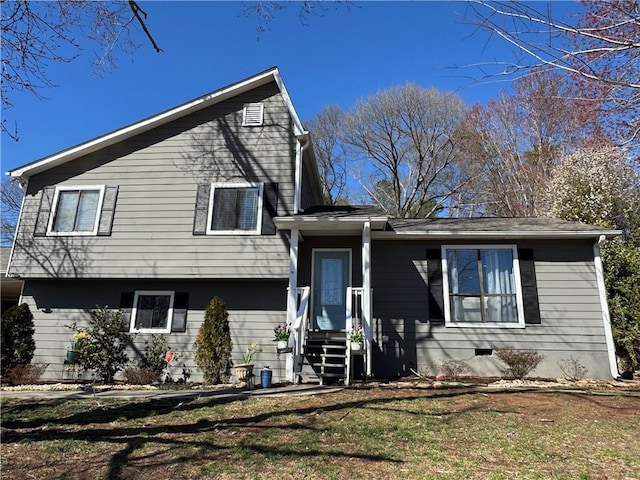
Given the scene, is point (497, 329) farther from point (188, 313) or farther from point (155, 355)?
point (155, 355)

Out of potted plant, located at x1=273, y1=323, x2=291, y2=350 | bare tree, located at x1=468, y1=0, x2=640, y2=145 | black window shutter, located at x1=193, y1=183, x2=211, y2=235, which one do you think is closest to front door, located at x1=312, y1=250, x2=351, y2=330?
potted plant, located at x1=273, y1=323, x2=291, y2=350

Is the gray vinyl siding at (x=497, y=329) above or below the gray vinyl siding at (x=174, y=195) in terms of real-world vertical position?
below

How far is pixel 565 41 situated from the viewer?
346 cm

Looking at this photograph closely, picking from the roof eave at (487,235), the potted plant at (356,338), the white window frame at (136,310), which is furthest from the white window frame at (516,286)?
the white window frame at (136,310)

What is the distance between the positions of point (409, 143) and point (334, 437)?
19666 mm

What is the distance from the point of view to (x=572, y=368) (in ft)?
26.0

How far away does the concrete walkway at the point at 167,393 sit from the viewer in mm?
6266

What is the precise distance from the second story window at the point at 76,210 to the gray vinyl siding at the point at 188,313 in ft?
3.96

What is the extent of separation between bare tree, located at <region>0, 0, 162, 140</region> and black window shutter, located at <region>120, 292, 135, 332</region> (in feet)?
16.2

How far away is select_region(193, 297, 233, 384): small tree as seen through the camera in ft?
24.3

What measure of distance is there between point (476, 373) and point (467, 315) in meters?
1.15

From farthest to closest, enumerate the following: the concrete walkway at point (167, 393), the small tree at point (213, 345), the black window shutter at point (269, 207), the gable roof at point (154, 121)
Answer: the gable roof at point (154, 121)
the black window shutter at point (269, 207)
the small tree at point (213, 345)
the concrete walkway at point (167, 393)

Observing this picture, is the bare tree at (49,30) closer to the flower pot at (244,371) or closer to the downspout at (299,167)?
the downspout at (299,167)

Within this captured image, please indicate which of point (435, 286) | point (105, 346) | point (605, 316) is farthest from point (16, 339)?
point (605, 316)
